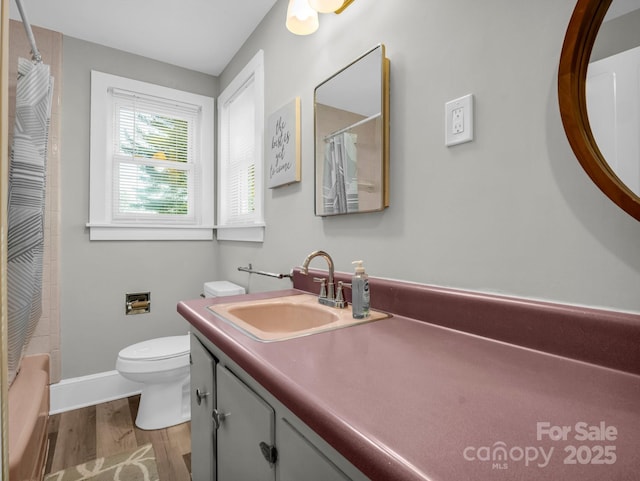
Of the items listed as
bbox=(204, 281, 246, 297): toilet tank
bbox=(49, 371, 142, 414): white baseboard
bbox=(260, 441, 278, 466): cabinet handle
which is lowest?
bbox=(49, 371, 142, 414): white baseboard

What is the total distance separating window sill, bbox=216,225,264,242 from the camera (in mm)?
2049

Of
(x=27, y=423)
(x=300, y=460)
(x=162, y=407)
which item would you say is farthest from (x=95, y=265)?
(x=300, y=460)

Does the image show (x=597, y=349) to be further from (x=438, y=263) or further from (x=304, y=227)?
(x=304, y=227)

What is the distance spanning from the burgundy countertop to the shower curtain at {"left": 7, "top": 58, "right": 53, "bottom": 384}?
1329 mm

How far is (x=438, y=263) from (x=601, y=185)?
1.43 feet

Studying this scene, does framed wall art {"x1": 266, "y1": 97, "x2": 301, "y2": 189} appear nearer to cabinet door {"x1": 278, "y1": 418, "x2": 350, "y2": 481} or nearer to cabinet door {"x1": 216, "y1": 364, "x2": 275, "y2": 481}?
cabinet door {"x1": 216, "y1": 364, "x2": 275, "y2": 481}

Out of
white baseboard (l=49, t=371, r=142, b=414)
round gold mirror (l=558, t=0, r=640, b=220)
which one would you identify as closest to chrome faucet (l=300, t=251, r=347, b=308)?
round gold mirror (l=558, t=0, r=640, b=220)

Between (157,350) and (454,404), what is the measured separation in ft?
6.35

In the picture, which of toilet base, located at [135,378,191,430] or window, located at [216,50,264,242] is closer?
toilet base, located at [135,378,191,430]

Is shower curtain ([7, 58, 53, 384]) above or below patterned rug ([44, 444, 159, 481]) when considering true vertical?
above

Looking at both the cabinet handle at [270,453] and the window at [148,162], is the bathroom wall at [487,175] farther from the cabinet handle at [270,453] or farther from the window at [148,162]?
the window at [148,162]

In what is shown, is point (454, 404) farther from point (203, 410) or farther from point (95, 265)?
point (95, 265)

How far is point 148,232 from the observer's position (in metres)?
2.47

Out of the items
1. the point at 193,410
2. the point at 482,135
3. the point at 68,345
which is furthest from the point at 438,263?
the point at 68,345
